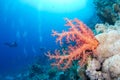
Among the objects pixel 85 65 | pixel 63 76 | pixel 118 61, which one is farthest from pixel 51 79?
pixel 118 61

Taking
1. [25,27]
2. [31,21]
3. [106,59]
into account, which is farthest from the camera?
[25,27]

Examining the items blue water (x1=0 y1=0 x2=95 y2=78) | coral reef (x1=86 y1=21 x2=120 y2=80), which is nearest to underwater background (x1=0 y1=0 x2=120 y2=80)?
blue water (x1=0 y1=0 x2=95 y2=78)

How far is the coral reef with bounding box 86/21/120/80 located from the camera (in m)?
3.55

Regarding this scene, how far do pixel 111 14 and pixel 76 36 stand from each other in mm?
3503

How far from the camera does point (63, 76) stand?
961 cm

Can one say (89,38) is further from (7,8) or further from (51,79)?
(7,8)

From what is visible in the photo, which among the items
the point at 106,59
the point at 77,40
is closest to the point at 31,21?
the point at 77,40

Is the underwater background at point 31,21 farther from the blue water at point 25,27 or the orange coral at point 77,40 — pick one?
the orange coral at point 77,40

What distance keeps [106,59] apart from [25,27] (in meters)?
90.3

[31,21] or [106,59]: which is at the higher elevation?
[31,21]

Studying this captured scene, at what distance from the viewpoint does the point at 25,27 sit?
3627 inches

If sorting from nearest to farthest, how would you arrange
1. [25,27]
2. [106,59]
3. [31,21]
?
[106,59] < [31,21] < [25,27]

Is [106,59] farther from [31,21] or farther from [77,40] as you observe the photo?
[31,21]

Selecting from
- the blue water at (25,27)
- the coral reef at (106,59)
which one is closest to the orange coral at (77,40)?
the coral reef at (106,59)
